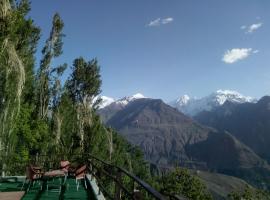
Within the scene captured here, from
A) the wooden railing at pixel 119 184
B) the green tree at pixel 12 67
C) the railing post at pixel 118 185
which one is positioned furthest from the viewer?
the green tree at pixel 12 67

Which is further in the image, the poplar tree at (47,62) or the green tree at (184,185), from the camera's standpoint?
the green tree at (184,185)

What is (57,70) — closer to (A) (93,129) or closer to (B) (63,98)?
(B) (63,98)

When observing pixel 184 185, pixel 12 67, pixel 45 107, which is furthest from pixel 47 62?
pixel 184 185

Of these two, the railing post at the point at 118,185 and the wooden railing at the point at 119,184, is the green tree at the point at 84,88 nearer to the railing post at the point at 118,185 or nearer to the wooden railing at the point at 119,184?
the wooden railing at the point at 119,184

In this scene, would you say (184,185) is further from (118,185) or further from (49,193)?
(118,185)

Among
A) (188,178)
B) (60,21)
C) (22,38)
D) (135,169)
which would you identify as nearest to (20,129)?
(22,38)

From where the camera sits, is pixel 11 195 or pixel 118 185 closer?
pixel 118 185

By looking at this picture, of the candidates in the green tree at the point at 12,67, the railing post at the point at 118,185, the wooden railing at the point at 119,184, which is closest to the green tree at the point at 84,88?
the green tree at the point at 12,67

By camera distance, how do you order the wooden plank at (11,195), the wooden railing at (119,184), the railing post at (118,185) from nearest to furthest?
the wooden railing at (119,184) → the railing post at (118,185) → the wooden plank at (11,195)

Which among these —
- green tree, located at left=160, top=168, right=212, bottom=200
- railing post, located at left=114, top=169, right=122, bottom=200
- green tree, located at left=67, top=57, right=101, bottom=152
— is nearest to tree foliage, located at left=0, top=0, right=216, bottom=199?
green tree, located at left=67, top=57, right=101, bottom=152

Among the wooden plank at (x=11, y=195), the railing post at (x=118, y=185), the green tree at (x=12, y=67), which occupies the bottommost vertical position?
the wooden plank at (x=11, y=195)

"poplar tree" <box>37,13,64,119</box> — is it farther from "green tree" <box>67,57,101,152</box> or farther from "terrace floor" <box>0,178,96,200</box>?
"terrace floor" <box>0,178,96,200</box>

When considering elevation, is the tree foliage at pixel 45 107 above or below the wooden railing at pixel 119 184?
above

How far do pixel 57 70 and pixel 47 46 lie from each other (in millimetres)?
2383
